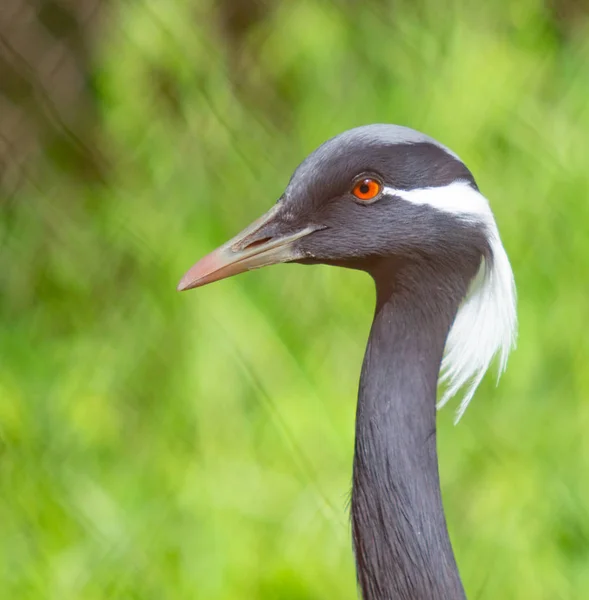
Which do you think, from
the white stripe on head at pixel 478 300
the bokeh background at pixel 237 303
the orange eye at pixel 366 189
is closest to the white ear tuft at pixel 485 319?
the white stripe on head at pixel 478 300

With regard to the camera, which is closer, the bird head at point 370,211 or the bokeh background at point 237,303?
the bird head at point 370,211

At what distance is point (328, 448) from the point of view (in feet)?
9.17

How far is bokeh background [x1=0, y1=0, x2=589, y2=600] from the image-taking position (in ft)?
8.68

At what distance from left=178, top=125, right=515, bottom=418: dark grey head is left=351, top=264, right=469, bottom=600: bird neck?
52 mm

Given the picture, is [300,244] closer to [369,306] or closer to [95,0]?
[369,306]

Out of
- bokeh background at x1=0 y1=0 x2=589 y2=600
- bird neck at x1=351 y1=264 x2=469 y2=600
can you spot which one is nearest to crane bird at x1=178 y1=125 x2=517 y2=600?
bird neck at x1=351 y1=264 x2=469 y2=600

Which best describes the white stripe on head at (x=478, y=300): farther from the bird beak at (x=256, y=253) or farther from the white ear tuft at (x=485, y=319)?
the bird beak at (x=256, y=253)

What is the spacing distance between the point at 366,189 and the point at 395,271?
0.47 ft

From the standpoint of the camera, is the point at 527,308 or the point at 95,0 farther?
the point at 95,0

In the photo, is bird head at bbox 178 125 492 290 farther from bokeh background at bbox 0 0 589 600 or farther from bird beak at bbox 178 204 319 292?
bokeh background at bbox 0 0 589 600

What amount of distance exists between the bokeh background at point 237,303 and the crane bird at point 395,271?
105cm

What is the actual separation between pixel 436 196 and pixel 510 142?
1.87 meters

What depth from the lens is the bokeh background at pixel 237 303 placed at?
8.68ft

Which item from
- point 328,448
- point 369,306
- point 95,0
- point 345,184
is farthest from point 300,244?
point 95,0
